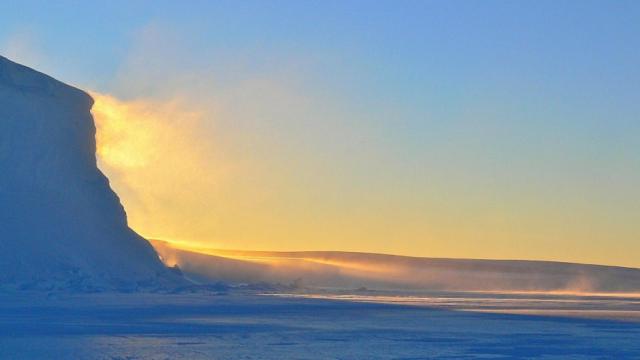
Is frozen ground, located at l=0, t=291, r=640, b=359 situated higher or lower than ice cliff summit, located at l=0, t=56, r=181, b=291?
lower

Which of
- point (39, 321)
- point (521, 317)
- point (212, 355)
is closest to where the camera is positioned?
point (212, 355)

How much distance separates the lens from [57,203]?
41656 mm

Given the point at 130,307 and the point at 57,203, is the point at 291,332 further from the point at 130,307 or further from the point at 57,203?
the point at 57,203

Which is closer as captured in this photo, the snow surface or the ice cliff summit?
the snow surface

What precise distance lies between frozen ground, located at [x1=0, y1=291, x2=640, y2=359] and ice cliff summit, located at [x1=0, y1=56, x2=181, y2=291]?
6659 millimetres

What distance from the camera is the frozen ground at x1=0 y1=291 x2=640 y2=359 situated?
16641 millimetres

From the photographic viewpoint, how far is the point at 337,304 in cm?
3453

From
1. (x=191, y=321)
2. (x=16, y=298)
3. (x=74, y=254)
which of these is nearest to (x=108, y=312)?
(x=191, y=321)

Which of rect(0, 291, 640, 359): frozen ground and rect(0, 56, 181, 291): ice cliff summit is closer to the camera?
rect(0, 291, 640, 359): frozen ground

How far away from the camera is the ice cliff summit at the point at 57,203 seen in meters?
38.8

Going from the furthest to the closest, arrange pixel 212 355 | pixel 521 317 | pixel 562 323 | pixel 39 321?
pixel 521 317 → pixel 562 323 → pixel 39 321 → pixel 212 355

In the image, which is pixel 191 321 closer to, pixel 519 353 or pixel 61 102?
pixel 519 353

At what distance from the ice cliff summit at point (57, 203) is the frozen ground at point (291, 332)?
6.66 m

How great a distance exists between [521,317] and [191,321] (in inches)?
338
